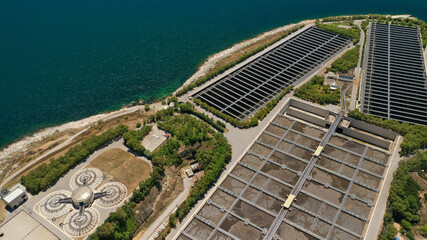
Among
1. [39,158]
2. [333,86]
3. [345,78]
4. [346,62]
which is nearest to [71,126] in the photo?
[39,158]

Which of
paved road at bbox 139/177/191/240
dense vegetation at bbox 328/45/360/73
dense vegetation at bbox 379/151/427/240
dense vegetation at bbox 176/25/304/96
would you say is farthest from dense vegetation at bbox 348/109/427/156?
paved road at bbox 139/177/191/240

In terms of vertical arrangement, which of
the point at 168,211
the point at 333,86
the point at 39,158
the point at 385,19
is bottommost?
the point at 39,158

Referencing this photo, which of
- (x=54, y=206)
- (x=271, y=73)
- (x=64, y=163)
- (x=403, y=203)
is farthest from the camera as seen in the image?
(x=271, y=73)

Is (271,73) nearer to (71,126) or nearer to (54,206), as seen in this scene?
(71,126)

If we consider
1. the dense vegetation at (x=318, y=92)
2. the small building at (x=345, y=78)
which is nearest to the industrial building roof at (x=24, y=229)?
the dense vegetation at (x=318, y=92)

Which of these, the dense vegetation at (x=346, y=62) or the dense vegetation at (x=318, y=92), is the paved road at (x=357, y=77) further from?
the dense vegetation at (x=318, y=92)

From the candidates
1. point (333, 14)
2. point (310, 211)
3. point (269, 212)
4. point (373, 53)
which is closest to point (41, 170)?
point (269, 212)

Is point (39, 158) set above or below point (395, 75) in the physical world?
below

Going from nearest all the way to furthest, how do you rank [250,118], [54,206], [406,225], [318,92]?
[406,225] → [54,206] → [250,118] → [318,92]
